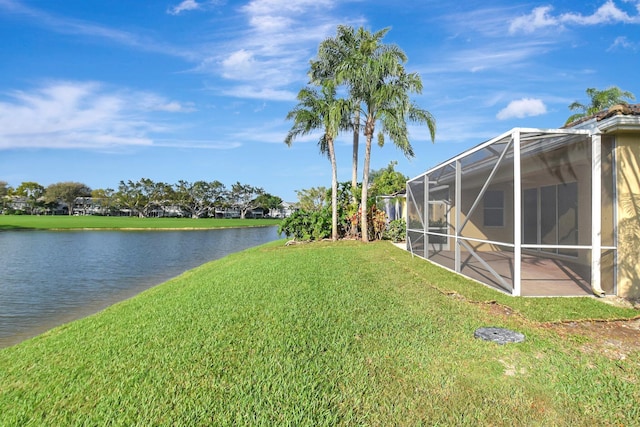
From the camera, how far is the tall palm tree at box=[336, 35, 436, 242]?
49.0 feet

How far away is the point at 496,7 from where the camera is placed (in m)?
9.98

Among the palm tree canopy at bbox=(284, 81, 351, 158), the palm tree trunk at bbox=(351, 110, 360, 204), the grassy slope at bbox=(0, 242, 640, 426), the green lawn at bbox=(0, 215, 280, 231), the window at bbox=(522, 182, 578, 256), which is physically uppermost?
the palm tree canopy at bbox=(284, 81, 351, 158)

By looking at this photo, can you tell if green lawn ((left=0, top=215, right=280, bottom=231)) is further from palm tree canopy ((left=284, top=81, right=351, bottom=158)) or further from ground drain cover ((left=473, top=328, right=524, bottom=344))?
ground drain cover ((left=473, top=328, right=524, bottom=344))

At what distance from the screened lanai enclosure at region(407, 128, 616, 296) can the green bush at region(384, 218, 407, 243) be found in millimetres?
4971

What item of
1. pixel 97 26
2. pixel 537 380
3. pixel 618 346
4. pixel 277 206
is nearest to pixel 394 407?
pixel 537 380

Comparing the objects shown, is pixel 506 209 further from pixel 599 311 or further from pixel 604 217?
pixel 599 311

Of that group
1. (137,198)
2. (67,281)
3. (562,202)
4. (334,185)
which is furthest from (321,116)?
(137,198)

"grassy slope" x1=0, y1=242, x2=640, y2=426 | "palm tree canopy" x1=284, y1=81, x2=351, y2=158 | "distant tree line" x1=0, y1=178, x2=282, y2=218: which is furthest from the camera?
"distant tree line" x1=0, y1=178, x2=282, y2=218

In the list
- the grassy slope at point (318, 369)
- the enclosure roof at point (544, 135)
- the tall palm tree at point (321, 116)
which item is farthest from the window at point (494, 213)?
the tall palm tree at point (321, 116)

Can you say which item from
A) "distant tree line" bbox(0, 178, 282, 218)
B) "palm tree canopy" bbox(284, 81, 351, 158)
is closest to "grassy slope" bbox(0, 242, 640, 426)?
"palm tree canopy" bbox(284, 81, 351, 158)

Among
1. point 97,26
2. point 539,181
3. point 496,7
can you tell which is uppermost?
point 97,26

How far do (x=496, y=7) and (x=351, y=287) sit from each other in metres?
8.98

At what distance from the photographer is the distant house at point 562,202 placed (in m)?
5.62

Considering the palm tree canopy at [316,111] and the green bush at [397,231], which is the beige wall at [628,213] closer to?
the green bush at [397,231]
